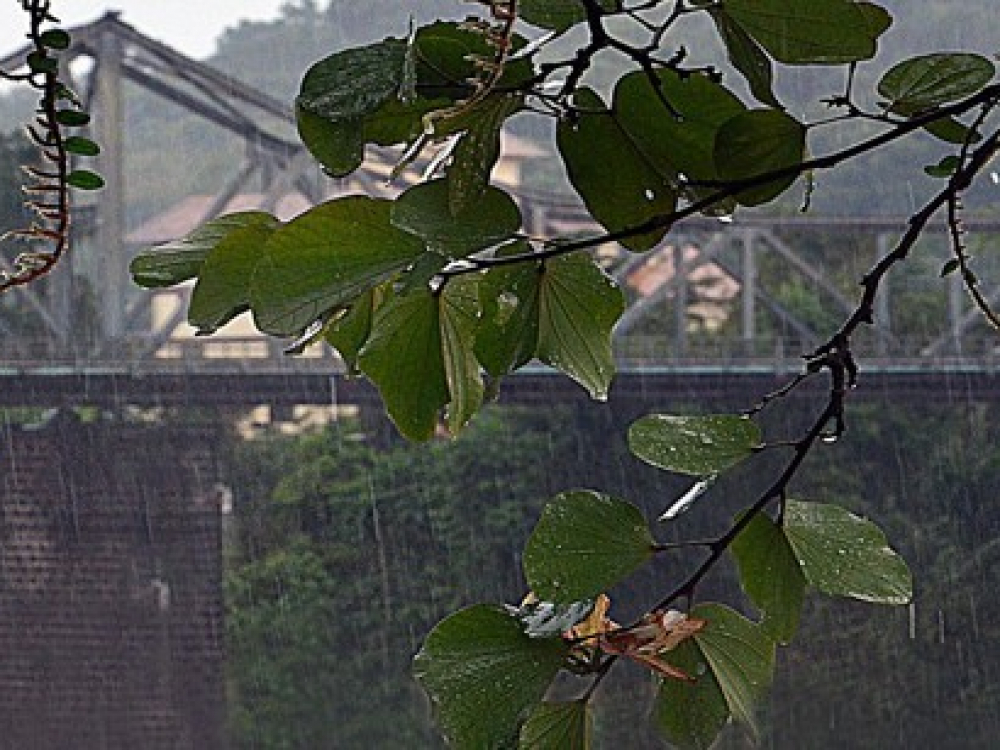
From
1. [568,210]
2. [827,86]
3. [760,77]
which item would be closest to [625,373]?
[568,210]

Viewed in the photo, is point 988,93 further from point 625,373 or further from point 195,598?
point 195,598

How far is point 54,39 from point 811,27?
110mm

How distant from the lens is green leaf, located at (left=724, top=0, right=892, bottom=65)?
0.21 metres

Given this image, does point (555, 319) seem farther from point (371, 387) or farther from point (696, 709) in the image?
point (371, 387)

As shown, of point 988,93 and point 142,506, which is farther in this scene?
point 142,506

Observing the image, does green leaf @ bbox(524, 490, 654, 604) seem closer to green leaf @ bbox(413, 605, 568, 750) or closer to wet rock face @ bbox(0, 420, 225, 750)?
green leaf @ bbox(413, 605, 568, 750)

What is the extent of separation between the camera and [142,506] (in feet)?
6.72

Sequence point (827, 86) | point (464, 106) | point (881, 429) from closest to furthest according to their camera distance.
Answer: point (464, 106), point (827, 86), point (881, 429)

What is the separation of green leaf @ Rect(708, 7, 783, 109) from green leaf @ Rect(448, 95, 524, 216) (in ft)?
0.13

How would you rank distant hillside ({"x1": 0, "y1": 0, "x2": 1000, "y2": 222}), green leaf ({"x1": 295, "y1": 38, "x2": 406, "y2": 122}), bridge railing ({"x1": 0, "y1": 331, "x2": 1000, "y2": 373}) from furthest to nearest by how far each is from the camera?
bridge railing ({"x1": 0, "y1": 331, "x2": 1000, "y2": 373}) < distant hillside ({"x1": 0, "y1": 0, "x2": 1000, "y2": 222}) < green leaf ({"x1": 295, "y1": 38, "x2": 406, "y2": 122})

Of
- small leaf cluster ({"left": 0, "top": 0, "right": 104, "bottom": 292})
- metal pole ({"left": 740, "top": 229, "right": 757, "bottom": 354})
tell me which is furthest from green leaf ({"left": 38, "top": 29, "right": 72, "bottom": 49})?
metal pole ({"left": 740, "top": 229, "right": 757, "bottom": 354})

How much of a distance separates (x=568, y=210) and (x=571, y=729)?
1.58 meters

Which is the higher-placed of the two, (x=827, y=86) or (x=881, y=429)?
(x=827, y=86)

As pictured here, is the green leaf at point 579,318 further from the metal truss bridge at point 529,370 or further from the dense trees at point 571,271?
the metal truss bridge at point 529,370
